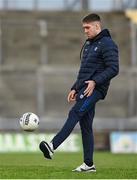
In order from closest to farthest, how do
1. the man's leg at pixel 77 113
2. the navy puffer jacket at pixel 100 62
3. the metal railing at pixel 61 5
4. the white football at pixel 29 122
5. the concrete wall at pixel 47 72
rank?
1. the man's leg at pixel 77 113
2. the navy puffer jacket at pixel 100 62
3. the white football at pixel 29 122
4. the concrete wall at pixel 47 72
5. the metal railing at pixel 61 5

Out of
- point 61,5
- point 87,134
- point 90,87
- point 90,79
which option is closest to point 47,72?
point 61,5

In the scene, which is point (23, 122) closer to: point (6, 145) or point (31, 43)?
point (6, 145)

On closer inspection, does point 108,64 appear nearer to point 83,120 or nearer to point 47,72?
point 83,120

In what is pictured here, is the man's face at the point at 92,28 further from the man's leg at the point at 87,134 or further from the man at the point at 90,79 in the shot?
the man's leg at the point at 87,134

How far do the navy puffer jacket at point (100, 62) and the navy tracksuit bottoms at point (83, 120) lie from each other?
0.58 feet

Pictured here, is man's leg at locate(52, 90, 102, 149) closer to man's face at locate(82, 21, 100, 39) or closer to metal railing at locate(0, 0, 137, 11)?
man's face at locate(82, 21, 100, 39)

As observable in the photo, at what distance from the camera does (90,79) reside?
408 inches

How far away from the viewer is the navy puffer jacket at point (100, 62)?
10234mm

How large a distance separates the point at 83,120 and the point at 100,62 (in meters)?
0.89

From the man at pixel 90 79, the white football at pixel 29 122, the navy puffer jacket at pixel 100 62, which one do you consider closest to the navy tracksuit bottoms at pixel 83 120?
the man at pixel 90 79

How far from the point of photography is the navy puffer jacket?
10234 millimetres

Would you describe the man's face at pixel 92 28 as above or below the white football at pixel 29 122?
above

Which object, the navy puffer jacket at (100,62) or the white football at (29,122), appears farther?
the white football at (29,122)

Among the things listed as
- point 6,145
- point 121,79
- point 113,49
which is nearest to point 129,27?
point 121,79
